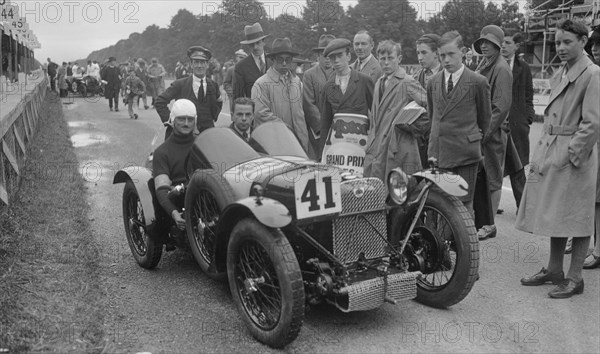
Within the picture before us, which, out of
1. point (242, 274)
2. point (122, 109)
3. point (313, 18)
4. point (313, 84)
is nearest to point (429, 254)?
point (242, 274)

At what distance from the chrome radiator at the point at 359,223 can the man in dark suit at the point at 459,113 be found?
4.41 feet

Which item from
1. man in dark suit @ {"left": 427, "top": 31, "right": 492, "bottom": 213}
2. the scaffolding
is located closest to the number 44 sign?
man in dark suit @ {"left": 427, "top": 31, "right": 492, "bottom": 213}

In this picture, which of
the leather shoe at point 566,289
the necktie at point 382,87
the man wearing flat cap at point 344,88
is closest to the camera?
the leather shoe at point 566,289

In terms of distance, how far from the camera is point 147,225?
5152mm

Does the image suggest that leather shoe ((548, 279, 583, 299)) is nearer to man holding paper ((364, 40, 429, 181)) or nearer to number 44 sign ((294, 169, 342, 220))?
man holding paper ((364, 40, 429, 181))

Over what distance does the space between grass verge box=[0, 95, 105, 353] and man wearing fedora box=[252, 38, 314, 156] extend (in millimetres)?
→ 2357

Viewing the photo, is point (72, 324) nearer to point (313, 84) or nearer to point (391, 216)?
point (391, 216)

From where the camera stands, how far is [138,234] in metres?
5.64

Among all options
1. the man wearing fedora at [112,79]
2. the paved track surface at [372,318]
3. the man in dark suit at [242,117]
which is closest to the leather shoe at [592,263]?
the paved track surface at [372,318]

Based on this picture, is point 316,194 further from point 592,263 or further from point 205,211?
point 592,263

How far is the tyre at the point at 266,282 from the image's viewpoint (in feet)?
11.9

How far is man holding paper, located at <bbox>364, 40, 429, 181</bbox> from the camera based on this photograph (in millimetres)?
5672

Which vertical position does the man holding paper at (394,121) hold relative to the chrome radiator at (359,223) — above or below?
above

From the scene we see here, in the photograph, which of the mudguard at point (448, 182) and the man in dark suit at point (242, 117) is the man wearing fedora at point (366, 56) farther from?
the mudguard at point (448, 182)
